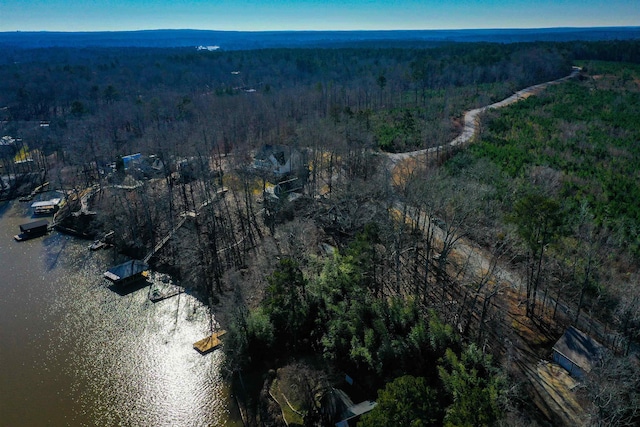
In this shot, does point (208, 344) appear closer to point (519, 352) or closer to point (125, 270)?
A: point (125, 270)

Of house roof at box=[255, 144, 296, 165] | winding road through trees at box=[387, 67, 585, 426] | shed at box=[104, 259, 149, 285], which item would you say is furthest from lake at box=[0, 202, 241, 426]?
house roof at box=[255, 144, 296, 165]

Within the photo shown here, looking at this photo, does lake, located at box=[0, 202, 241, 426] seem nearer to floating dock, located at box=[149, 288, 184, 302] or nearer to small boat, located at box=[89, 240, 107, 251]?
floating dock, located at box=[149, 288, 184, 302]

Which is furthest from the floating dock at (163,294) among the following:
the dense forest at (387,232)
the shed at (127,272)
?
the shed at (127,272)

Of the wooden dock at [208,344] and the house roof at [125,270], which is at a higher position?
the house roof at [125,270]

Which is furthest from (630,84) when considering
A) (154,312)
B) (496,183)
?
(154,312)

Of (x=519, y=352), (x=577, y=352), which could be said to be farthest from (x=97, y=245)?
(x=577, y=352)

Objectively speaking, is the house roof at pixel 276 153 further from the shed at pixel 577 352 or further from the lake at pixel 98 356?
the shed at pixel 577 352

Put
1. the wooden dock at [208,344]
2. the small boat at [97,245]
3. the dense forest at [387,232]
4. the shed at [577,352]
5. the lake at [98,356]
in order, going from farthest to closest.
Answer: the small boat at [97,245]
the wooden dock at [208,344]
the lake at [98,356]
the dense forest at [387,232]
the shed at [577,352]
